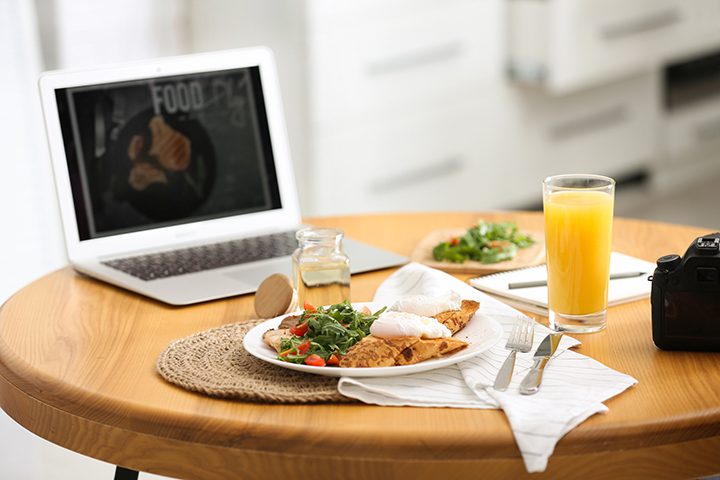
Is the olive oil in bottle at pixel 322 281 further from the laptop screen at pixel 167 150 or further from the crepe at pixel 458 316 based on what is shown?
the laptop screen at pixel 167 150

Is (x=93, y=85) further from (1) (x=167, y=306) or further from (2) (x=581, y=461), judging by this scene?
(2) (x=581, y=461)

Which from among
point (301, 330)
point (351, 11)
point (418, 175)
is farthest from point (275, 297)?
point (418, 175)

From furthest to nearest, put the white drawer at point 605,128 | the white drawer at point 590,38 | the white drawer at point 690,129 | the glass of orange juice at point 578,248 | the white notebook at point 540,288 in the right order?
the white drawer at point 690,129 → the white drawer at point 605,128 → the white drawer at point 590,38 → the white notebook at point 540,288 → the glass of orange juice at point 578,248

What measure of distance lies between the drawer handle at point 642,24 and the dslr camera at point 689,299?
2430 millimetres

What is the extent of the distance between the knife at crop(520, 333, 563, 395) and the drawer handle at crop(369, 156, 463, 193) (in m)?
1.97

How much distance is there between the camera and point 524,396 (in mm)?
935

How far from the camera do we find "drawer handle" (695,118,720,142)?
3.83 m

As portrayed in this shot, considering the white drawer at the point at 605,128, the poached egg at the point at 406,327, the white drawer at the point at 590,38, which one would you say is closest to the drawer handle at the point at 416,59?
the white drawer at the point at 590,38

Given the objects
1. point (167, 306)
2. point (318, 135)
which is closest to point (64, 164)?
point (167, 306)

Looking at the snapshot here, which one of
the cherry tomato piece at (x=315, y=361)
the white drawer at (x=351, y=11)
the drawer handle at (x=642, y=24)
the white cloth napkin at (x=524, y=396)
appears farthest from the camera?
the drawer handle at (x=642, y=24)

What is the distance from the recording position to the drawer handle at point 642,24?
3354mm

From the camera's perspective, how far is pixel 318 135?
284 centimetres

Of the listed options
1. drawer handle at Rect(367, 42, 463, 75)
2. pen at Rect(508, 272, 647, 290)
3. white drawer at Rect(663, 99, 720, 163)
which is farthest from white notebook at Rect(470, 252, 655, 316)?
white drawer at Rect(663, 99, 720, 163)

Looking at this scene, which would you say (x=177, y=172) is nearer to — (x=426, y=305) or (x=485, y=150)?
(x=426, y=305)
